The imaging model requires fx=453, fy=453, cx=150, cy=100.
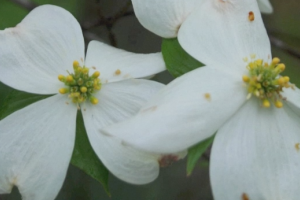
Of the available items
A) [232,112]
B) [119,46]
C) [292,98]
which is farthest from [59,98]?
[119,46]

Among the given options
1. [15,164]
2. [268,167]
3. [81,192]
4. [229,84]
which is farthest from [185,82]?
[81,192]

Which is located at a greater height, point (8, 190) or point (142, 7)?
point (142, 7)

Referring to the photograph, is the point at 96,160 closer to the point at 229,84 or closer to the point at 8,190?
the point at 8,190

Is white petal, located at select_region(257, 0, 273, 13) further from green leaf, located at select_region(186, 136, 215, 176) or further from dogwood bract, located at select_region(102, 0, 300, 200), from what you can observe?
green leaf, located at select_region(186, 136, 215, 176)

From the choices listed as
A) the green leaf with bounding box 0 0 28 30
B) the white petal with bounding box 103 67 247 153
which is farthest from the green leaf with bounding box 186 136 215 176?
the green leaf with bounding box 0 0 28 30

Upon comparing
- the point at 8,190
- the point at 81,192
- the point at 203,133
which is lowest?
the point at 81,192

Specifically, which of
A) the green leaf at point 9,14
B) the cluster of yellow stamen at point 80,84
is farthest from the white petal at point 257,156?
the green leaf at point 9,14
